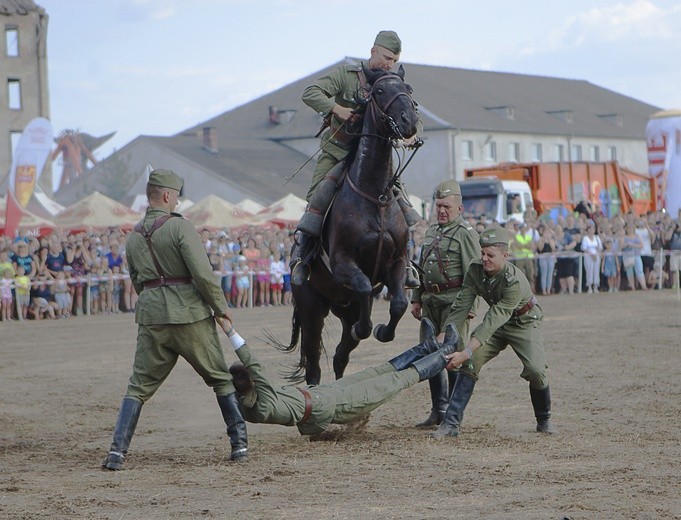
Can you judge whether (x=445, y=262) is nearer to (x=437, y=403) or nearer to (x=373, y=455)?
(x=437, y=403)

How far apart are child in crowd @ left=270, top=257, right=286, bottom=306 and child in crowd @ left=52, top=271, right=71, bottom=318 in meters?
5.25

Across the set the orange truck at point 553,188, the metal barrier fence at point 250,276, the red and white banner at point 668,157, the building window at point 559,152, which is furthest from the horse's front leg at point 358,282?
the building window at point 559,152

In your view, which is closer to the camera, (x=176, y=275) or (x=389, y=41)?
(x=176, y=275)

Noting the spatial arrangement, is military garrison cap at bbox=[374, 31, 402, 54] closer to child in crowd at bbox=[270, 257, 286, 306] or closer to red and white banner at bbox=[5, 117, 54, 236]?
red and white banner at bbox=[5, 117, 54, 236]

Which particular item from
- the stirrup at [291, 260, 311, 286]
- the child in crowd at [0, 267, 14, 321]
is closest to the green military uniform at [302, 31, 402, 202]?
the stirrup at [291, 260, 311, 286]

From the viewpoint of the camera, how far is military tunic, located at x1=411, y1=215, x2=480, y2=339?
1010 centimetres

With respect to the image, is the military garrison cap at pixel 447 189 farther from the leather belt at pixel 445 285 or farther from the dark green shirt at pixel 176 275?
the dark green shirt at pixel 176 275

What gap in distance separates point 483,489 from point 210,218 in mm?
26788

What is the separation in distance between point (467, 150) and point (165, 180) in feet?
202

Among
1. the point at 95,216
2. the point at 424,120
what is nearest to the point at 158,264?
the point at 95,216

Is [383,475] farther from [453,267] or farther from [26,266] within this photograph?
[26,266]

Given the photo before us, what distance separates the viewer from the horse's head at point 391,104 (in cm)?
912

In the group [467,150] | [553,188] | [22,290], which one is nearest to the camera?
[22,290]

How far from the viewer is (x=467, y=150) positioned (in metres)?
69.2
